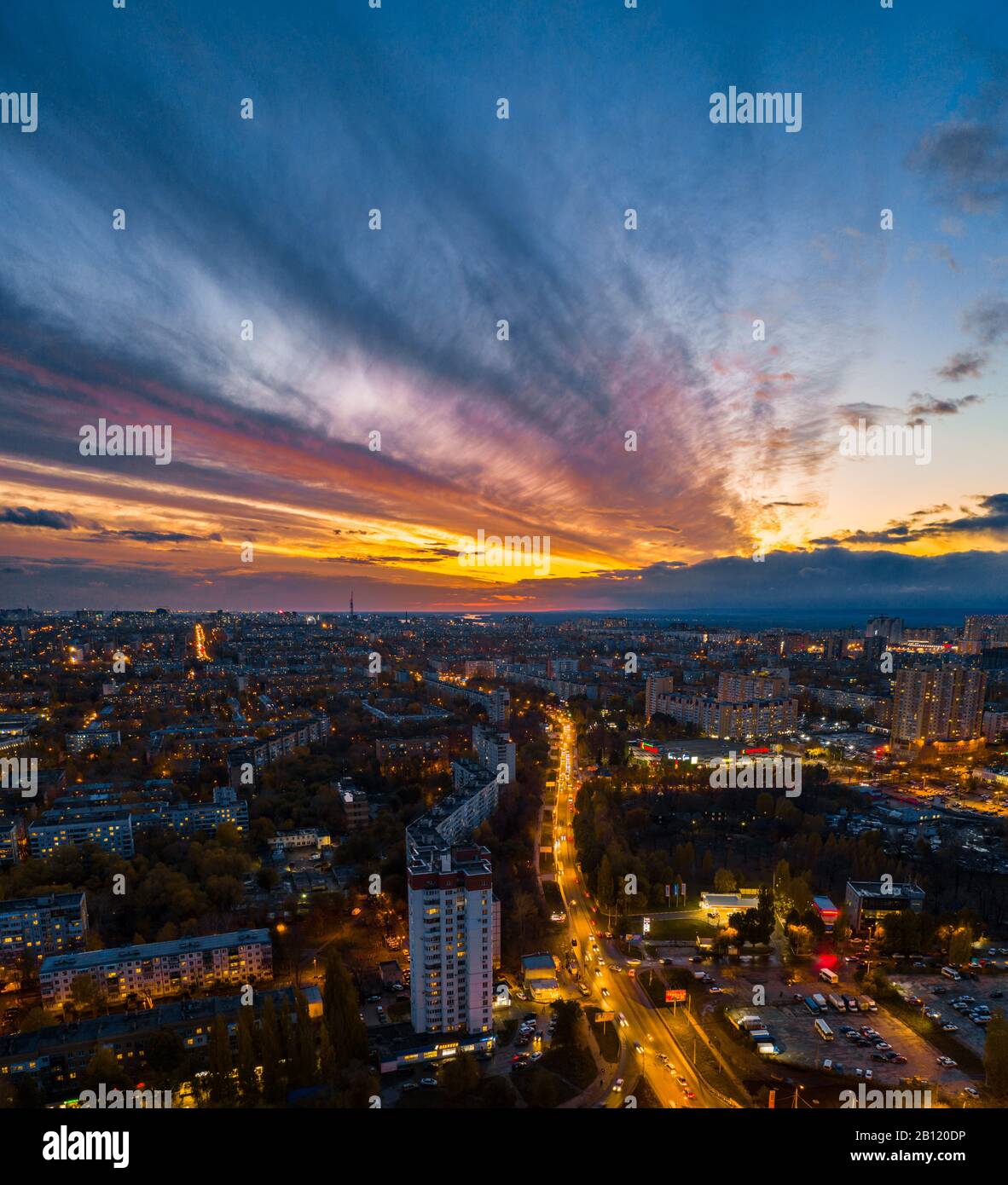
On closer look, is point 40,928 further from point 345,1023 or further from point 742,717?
point 742,717

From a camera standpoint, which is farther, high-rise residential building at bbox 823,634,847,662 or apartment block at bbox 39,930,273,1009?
high-rise residential building at bbox 823,634,847,662

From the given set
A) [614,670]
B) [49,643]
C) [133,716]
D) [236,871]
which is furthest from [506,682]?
[49,643]

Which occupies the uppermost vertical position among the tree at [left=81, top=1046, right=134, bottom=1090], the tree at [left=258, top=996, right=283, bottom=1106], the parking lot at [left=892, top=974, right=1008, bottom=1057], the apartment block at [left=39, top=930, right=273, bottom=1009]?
the tree at [left=258, top=996, right=283, bottom=1106]

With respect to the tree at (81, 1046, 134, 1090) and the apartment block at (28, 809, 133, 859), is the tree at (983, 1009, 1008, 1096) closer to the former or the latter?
the tree at (81, 1046, 134, 1090)

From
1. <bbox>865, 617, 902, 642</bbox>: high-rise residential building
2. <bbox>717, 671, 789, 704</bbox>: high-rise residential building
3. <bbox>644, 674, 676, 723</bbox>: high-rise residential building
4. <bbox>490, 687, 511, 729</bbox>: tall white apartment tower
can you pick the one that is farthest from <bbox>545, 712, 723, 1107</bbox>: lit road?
<bbox>865, 617, 902, 642</bbox>: high-rise residential building

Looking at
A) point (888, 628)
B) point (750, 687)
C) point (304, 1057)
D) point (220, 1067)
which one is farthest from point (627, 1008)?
point (888, 628)
